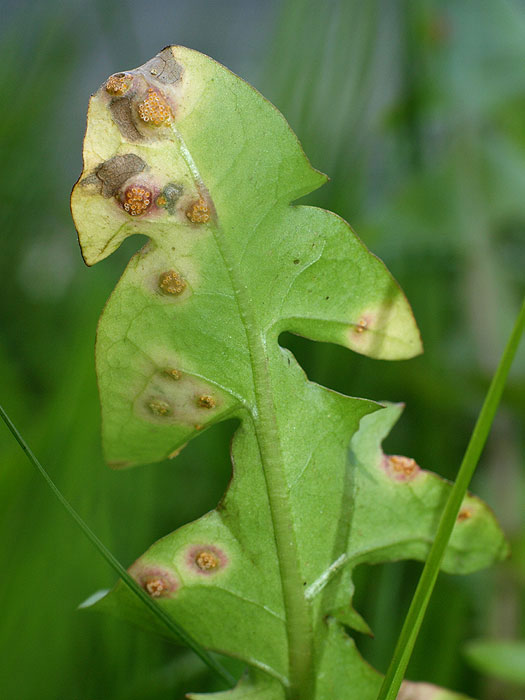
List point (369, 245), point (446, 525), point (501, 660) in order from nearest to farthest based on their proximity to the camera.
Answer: point (446, 525) → point (501, 660) → point (369, 245)

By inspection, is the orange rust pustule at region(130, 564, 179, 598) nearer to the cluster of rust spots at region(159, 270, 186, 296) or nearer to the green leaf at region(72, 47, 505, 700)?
the green leaf at region(72, 47, 505, 700)

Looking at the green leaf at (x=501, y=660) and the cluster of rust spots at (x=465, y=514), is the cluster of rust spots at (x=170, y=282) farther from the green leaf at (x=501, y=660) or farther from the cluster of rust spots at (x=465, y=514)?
the green leaf at (x=501, y=660)

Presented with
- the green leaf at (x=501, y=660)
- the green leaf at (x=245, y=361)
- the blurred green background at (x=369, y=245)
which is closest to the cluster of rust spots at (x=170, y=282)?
the green leaf at (x=245, y=361)

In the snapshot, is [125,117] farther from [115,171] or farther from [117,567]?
[117,567]

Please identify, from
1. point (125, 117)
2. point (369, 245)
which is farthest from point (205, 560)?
point (369, 245)

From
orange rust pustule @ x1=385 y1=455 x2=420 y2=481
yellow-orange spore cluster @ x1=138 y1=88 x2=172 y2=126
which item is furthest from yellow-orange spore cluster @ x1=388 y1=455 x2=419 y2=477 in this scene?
yellow-orange spore cluster @ x1=138 y1=88 x2=172 y2=126

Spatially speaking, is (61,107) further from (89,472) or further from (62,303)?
(89,472)

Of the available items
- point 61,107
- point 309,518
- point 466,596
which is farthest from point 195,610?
point 61,107
